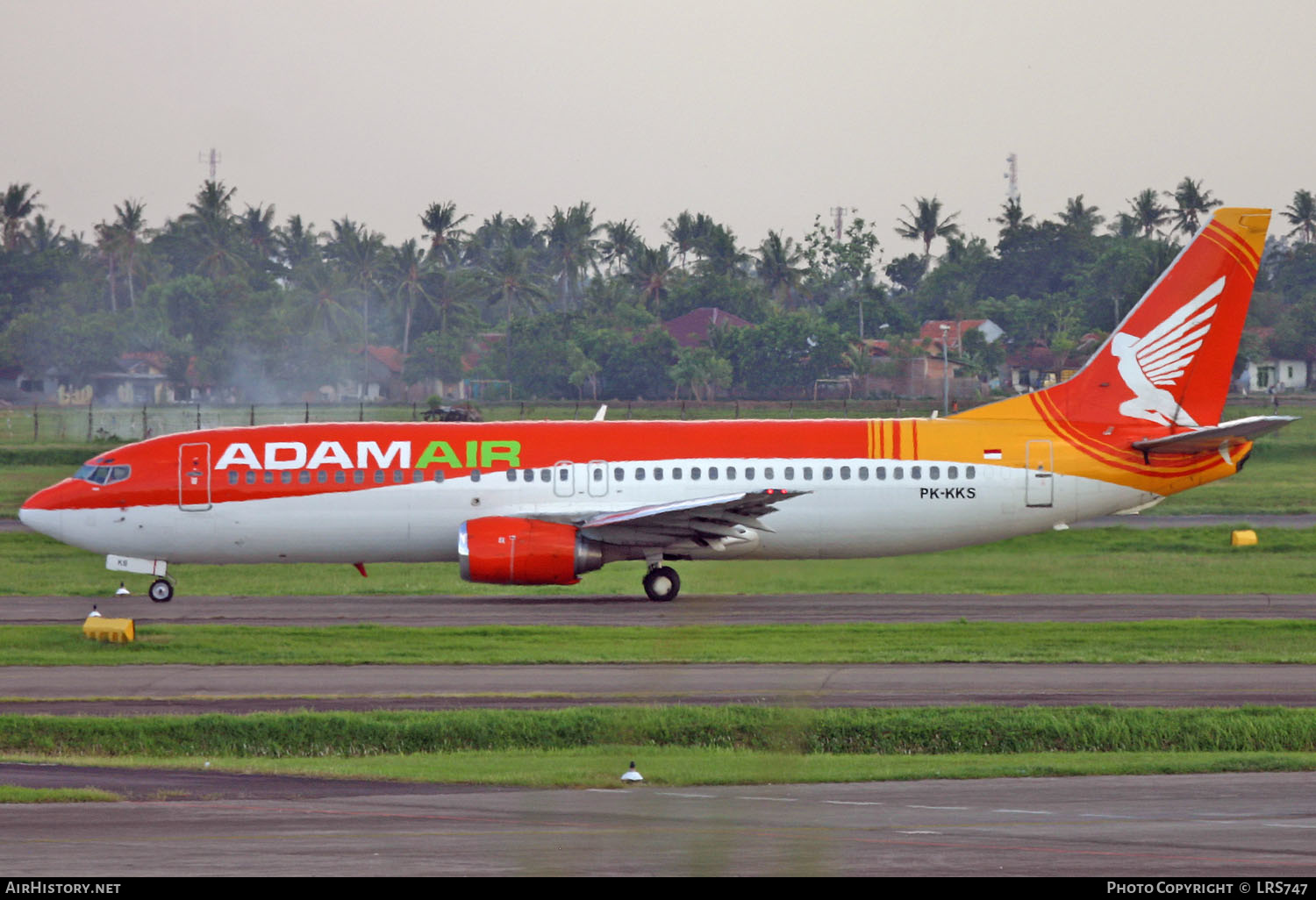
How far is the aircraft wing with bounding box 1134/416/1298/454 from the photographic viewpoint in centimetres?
3384

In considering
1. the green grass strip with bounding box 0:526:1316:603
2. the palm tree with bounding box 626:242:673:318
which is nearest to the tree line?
the palm tree with bounding box 626:242:673:318

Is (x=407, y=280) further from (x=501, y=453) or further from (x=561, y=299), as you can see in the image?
(x=501, y=453)

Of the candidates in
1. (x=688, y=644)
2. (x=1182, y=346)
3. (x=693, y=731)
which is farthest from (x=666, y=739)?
(x=1182, y=346)

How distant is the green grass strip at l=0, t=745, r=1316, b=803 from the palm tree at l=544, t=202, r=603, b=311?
157m

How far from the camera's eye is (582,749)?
21828 mm

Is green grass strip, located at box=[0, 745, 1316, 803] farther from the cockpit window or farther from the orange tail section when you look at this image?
the orange tail section

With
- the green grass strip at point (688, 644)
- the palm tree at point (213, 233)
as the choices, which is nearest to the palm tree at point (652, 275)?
the palm tree at point (213, 233)

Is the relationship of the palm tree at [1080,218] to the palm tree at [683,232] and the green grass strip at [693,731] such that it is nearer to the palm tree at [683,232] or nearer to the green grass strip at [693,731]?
the palm tree at [683,232]

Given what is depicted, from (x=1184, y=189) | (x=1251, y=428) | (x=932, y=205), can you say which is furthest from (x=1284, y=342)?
(x=1251, y=428)

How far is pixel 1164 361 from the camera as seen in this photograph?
36.4m

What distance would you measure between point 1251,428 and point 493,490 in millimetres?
17099

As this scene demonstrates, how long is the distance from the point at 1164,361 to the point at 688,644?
1435 centimetres

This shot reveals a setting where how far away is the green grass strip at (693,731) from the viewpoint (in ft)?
71.6

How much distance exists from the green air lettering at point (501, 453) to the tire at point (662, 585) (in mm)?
4091
